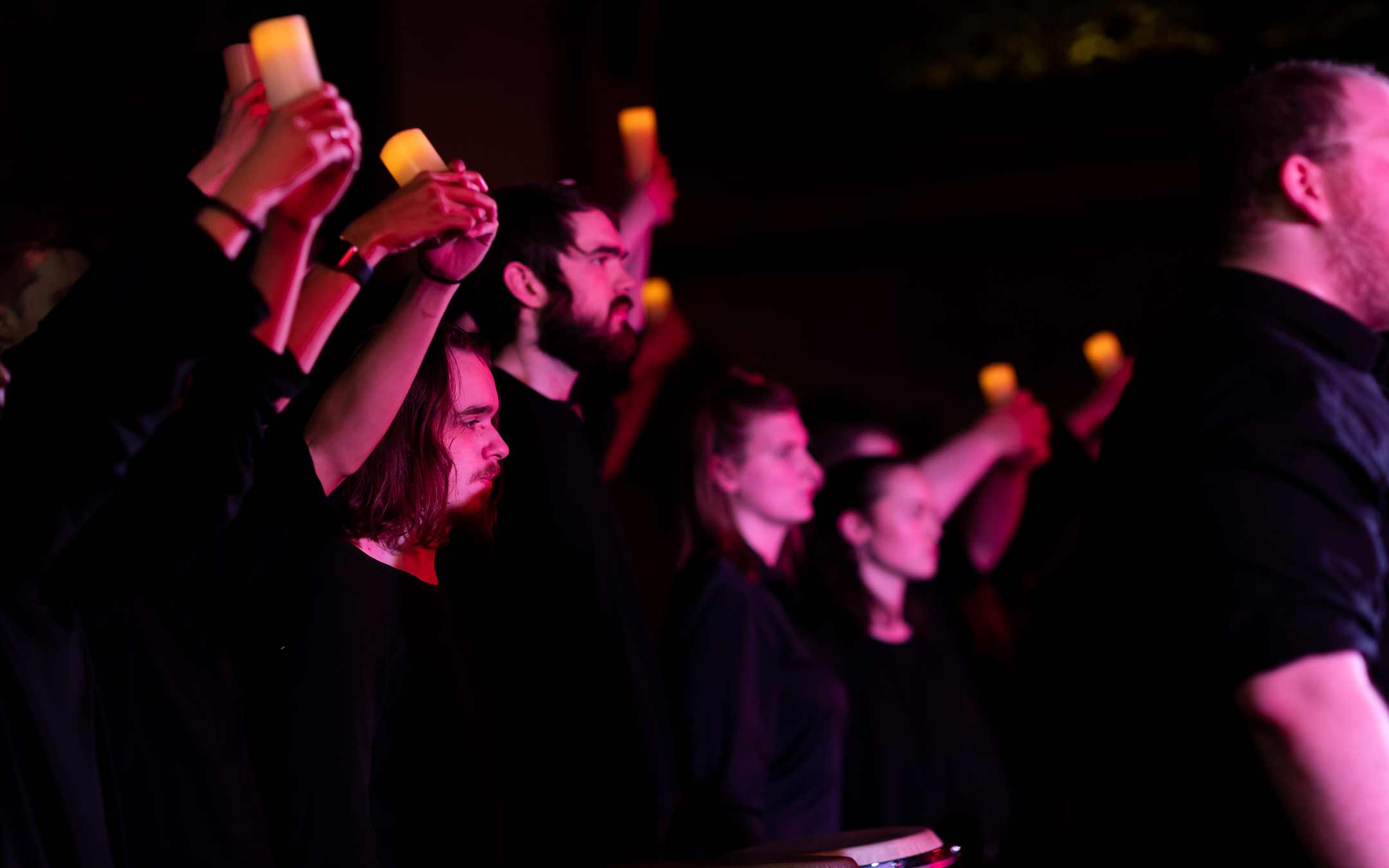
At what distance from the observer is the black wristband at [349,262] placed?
5.74 feet

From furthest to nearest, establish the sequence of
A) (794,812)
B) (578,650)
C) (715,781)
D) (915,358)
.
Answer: (915,358) → (794,812) → (715,781) → (578,650)

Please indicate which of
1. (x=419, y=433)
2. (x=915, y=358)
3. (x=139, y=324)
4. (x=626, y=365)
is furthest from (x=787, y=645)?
(x=915, y=358)

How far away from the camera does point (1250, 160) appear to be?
1.86 metres

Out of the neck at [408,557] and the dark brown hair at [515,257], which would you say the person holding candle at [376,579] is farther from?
the dark brown hair at [515,257]

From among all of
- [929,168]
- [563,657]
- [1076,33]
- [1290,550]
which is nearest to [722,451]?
[563,657]

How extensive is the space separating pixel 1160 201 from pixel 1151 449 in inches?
184

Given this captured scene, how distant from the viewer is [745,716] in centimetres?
278

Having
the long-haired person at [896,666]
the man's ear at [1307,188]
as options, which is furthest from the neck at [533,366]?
the long-haired person at [896,666]

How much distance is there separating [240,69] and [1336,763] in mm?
1395

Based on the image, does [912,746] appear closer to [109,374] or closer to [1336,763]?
[1336,763]

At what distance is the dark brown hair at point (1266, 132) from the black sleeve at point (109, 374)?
1.21 metres

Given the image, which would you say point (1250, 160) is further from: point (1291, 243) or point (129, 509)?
point (129, 509)

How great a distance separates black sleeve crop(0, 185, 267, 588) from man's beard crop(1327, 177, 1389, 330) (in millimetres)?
1268

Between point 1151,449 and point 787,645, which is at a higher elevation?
point 1151,449
